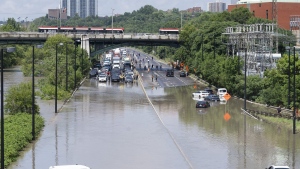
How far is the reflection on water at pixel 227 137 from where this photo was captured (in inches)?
1428

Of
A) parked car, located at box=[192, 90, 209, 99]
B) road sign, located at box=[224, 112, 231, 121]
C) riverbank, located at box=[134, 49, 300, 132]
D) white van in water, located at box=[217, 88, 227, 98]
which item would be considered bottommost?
road sign, located at box=[224, 112, 231, 121]

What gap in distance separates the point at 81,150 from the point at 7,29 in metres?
114

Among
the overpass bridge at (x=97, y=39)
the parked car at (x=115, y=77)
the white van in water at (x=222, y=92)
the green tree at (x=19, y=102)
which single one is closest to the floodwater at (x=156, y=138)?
the green tree at (x=19, y=102)

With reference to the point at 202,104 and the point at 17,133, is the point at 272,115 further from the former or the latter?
the point at 17,133

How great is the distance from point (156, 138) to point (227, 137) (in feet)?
13.9

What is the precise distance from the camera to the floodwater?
3566cm

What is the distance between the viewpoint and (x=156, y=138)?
43.1 m

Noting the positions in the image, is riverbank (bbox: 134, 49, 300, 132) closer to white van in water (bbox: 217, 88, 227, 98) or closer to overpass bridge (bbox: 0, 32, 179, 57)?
white van in water (bbox: 217, 88, 227, 98)

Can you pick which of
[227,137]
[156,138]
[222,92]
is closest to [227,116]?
[227,137]

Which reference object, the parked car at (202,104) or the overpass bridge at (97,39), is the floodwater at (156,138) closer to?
the parked car at (202,104)

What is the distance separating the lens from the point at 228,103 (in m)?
63.8

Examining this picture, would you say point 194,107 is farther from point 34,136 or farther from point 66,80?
point 34,136

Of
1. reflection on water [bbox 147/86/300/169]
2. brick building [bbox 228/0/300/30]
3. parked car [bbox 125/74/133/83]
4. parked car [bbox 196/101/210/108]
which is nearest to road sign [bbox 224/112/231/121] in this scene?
reflection on water [bbox 147/86/300/169]

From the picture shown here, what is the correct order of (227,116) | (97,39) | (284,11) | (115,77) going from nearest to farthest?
(227,116), (115,77), (97,39), (284,11)
